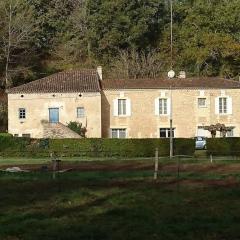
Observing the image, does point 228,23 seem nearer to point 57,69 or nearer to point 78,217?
point 57,69

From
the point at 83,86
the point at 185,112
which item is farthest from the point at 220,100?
the point at 83,86

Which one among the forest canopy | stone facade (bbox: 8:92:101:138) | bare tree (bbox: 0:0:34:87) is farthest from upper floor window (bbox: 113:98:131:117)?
bare tree (bbox: 0:0:34:87)

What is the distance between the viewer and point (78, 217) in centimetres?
1266

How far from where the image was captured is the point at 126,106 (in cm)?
5997

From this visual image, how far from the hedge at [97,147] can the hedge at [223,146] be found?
4.40ft

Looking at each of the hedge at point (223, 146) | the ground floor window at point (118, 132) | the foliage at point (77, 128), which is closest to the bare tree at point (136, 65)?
the ground floor window at point (118, 132)

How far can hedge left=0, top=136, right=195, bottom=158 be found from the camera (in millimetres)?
43906

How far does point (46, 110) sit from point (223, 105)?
16767 millimetres

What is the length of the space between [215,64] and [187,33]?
5.13 m

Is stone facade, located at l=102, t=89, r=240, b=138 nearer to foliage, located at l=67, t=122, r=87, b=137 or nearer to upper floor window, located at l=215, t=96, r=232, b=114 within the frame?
upper floor window, located at l=215, t=96, r=232, b=114

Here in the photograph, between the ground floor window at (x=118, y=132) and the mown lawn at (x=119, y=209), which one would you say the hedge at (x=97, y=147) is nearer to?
the ground floor window at (x=118, y=132)

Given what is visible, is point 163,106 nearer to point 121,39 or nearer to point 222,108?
point 222,108

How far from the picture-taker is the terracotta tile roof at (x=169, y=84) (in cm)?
5997

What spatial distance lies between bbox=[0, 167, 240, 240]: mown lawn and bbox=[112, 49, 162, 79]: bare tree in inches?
2057
